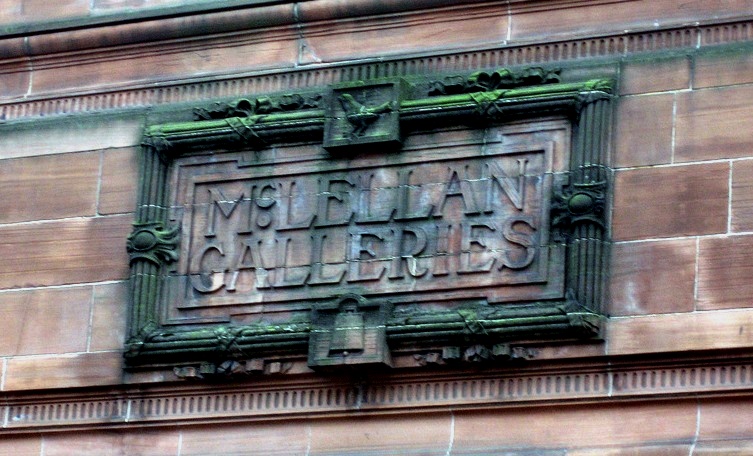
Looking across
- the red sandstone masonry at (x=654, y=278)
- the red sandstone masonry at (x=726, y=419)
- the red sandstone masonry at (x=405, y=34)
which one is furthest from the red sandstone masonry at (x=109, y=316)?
the red sandstone masonry at (x=726, y=419)

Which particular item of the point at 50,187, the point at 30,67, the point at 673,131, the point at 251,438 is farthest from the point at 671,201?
the point at 30,67

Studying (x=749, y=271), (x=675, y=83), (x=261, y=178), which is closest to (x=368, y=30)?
(x=261, y=178)

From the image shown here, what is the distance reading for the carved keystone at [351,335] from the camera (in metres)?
16.6

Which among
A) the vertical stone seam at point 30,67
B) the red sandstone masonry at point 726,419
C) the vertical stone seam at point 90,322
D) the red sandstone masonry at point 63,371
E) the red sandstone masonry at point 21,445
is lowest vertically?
the red sandstone masonry at point 21,445

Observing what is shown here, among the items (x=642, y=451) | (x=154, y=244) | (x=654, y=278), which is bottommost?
(x=642, y=451)

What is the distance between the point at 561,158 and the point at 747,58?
1526 mm

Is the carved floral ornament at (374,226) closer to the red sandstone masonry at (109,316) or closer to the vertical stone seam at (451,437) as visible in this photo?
the red sandstone masonry at (109,316)

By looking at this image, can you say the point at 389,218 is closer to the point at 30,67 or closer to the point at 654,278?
the point at 654,278

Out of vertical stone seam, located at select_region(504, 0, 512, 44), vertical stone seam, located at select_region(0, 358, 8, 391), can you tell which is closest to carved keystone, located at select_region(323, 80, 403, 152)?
vertical stone seam, located at select_region(504, 0, 512, 44)

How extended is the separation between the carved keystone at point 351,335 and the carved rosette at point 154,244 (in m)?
1.47

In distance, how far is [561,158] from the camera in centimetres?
1677

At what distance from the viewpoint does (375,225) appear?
56.0ft

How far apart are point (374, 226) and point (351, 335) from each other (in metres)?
0.91

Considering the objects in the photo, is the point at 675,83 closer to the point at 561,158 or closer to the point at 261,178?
the point at 561,158
